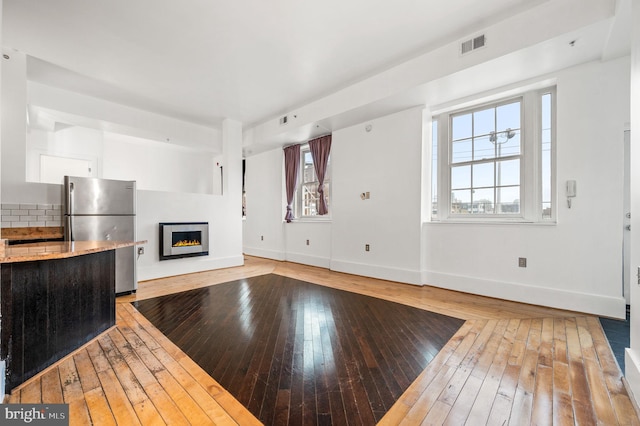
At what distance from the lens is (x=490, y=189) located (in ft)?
12.9

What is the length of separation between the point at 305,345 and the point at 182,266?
3.66 metres

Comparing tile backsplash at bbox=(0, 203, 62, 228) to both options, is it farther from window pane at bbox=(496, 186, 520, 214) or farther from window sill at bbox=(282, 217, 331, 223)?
window pane at bbox=(496, 186, 520, 214)

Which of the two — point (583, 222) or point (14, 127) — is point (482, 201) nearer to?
point (583, 222)

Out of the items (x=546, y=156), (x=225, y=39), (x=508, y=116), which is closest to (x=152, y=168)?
(x=225, y=39)

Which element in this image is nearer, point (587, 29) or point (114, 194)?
A: point (587, 29)

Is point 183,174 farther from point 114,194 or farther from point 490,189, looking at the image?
point 490,189

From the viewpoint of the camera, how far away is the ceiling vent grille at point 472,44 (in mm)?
3070

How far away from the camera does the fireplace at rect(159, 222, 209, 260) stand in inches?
190

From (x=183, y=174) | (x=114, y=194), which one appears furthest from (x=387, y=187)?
(x=183, y=174)

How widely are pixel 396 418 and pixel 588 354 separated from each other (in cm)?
179

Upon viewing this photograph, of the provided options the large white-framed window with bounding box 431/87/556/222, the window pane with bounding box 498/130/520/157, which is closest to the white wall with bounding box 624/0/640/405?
the large white-framed window with bounding box 431/87/556/222

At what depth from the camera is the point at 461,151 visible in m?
4.20

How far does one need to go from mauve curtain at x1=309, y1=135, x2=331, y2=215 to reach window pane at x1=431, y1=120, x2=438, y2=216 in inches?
80.7

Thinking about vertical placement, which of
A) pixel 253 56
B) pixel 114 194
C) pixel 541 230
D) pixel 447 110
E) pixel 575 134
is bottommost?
pixel 541 230
